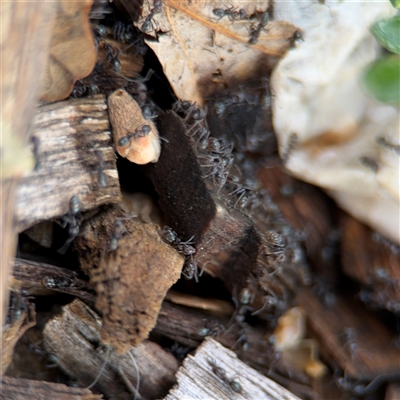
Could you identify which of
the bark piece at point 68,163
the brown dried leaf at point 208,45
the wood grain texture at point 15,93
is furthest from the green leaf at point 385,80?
the wood grain texture at point 15,93

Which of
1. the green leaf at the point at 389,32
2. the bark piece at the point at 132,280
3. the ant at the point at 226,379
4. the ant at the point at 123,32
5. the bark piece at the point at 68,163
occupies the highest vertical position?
the green leaf at the point at 389,32

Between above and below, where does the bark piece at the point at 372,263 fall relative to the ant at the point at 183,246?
below

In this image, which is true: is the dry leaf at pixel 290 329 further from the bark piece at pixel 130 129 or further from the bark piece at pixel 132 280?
the bark piece at pixel 130 129

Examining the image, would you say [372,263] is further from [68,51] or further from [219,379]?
[68,51]

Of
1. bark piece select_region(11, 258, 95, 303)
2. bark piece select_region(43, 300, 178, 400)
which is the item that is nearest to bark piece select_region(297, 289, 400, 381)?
bark piece select_region(43, 300, 178, 400)

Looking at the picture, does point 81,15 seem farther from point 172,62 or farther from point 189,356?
point 189,356

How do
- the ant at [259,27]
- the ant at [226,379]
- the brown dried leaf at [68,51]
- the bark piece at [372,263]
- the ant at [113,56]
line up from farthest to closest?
the bark piece at [372,263]
the ant at [259,27]
the ant at [113,56]
the ant at [226,379]
the brown dried leaf at [68,51]

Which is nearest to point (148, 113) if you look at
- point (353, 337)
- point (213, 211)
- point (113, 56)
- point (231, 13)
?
point (113, 56)
